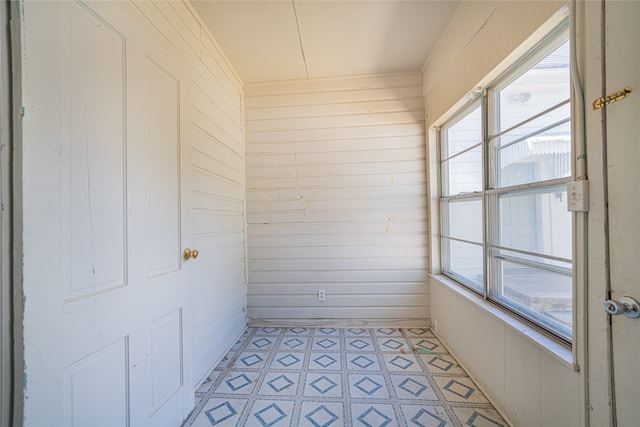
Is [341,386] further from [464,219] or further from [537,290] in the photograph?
[464,219]

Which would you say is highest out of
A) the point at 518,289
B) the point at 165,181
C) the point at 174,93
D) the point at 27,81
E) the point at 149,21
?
the point at 149,21

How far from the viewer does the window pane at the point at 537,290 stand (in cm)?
122

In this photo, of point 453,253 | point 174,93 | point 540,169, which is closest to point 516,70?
point 540,169

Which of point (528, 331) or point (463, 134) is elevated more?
point (463, 134)

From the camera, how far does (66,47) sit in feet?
2.86

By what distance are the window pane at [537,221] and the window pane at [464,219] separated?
25cm

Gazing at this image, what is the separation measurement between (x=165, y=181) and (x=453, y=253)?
243cm

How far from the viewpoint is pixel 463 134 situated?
2.22 m

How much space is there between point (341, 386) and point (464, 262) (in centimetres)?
141

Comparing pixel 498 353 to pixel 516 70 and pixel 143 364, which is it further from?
pixel 143 364

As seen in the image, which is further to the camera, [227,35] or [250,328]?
[250,328]

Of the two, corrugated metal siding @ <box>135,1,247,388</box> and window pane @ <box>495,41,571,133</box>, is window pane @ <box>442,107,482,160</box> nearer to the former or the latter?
window pane @ <box>495,41,571,133</box>

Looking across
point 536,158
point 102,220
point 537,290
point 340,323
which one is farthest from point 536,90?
point 340,323

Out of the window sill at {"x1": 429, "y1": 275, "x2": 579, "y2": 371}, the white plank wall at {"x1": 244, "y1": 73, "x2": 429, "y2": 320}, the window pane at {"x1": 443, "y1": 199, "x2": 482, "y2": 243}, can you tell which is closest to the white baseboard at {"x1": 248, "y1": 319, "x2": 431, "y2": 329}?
the white plank wall at {"x1": 244, "y1": 73, "x2": 429, "y2": 320}
